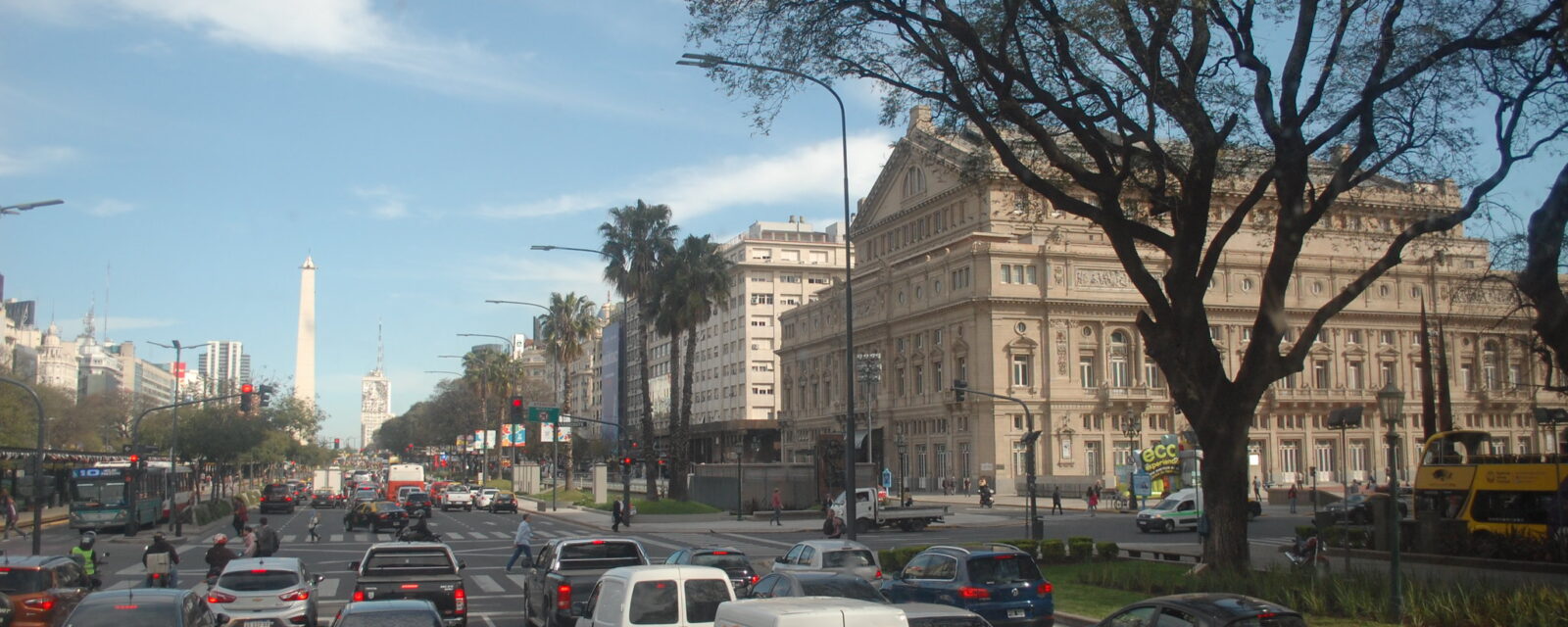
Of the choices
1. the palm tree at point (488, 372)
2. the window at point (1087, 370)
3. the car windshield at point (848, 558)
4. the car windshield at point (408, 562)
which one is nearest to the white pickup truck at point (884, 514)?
the car windshield at point (848, 558)

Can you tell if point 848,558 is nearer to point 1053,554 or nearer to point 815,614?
point 1053,554

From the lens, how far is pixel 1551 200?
2242 cm

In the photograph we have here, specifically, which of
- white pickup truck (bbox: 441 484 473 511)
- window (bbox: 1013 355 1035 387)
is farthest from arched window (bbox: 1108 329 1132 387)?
white pickup truck (bbox: 441 484 473 511)

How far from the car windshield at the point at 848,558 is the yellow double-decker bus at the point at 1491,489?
14275 millimetres

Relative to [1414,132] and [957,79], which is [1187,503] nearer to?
[1414,132]

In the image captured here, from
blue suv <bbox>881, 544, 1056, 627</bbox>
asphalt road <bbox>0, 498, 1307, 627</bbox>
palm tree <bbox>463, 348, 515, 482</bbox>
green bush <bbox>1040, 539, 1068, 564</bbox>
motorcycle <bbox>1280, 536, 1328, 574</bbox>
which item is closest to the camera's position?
blue suv <bbox>881, 544, 1056, 627</bbox>

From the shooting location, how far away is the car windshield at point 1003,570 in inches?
701

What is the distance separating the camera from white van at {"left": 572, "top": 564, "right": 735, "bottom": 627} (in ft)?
41.7

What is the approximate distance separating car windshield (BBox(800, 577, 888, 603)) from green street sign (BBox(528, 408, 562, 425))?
42293 millimetres

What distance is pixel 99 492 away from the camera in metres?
47.1

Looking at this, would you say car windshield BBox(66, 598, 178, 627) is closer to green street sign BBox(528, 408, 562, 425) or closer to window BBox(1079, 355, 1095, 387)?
green street sign BBox(528, 408, 562, 425)

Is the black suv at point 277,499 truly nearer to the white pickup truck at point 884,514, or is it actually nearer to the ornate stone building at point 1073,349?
the ornate stone building at point 1073,349

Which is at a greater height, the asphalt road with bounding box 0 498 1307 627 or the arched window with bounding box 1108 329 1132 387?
the arched window with bounding box 1108 329 1132 387

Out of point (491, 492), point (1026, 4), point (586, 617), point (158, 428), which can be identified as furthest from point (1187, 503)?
point (158, 428)
